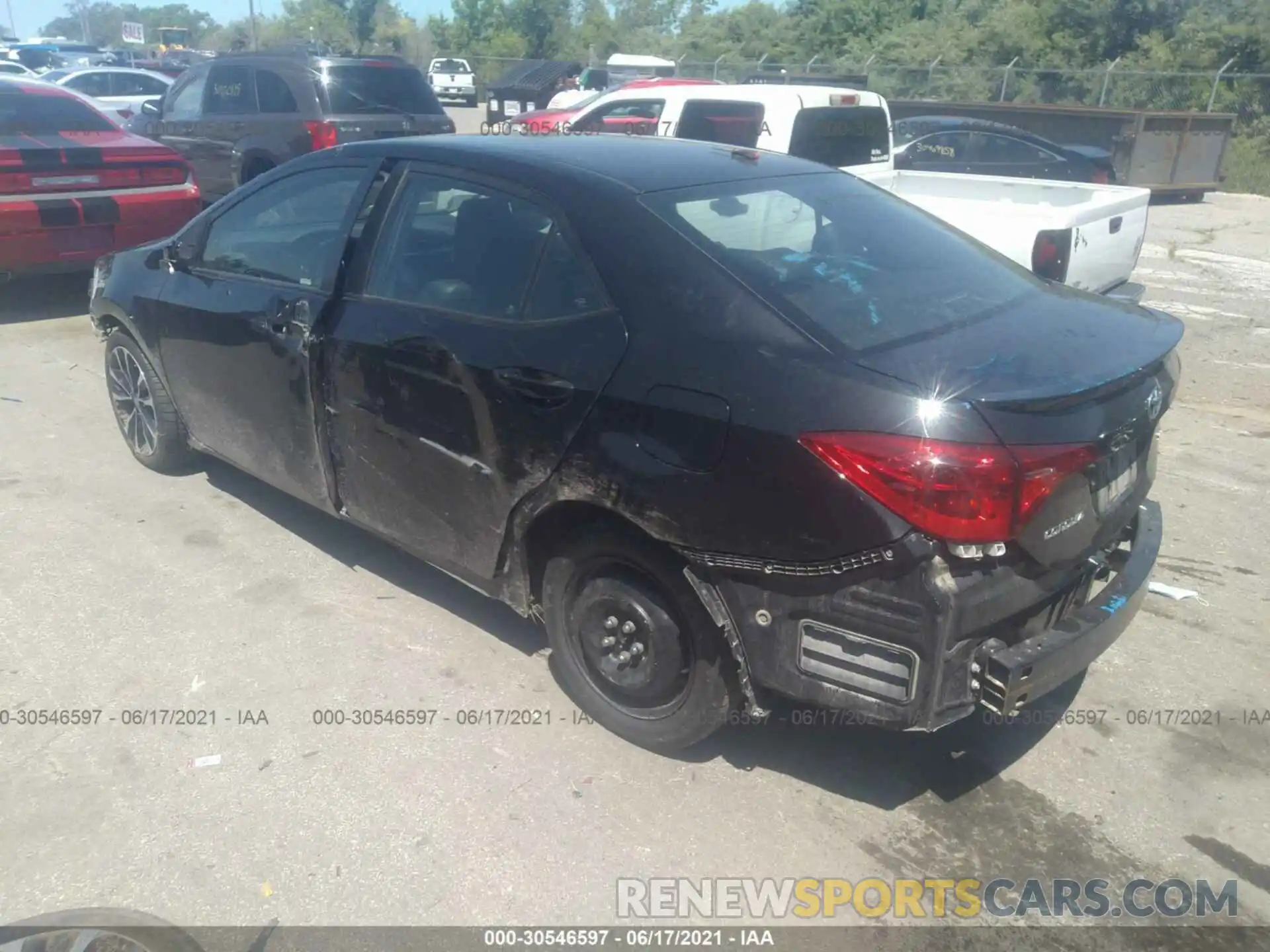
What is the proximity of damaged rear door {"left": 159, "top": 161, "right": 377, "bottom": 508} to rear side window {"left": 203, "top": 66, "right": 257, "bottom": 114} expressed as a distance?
7952 millimetres

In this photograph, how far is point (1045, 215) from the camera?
19.7 ft

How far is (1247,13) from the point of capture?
2733 cm

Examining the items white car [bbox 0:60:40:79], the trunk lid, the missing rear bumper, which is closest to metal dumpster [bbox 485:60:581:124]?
white car [bbox 0:60:40:79]

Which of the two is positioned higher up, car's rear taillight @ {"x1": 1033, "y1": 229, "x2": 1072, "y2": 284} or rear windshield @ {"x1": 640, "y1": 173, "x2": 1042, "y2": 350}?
rear windshield @ {"x1": 640, "y1": 173, "x2": 1042, "y2": 350}

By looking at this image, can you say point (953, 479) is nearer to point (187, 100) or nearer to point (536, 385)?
point (536, 385)

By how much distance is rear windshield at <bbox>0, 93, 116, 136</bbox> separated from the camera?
825 centimetres

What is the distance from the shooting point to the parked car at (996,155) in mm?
13570

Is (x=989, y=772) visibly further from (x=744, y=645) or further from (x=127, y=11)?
(x=127, y=11)

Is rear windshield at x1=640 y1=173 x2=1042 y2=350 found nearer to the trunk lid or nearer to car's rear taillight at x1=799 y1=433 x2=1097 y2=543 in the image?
the trunk lid

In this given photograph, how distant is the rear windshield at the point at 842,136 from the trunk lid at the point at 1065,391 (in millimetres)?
5496

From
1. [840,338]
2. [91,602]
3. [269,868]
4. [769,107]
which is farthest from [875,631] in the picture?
[769,107]

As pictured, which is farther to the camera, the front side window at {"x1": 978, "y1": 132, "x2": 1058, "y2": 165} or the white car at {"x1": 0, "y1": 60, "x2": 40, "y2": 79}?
the white car at {"x1": 0, "y1": 60, "x2": 40, "y2": 79}

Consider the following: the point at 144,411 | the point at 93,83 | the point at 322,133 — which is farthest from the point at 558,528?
the point at 93,83

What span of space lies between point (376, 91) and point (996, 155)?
25.7 ft
